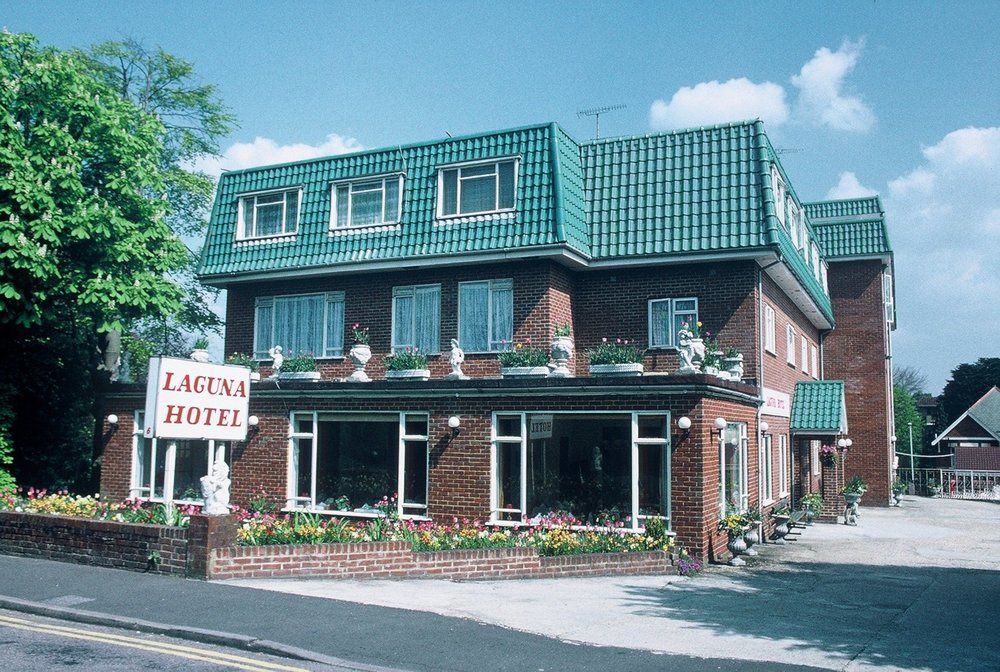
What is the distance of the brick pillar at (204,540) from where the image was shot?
12328 mm

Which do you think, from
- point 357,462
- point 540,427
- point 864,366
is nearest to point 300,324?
point 357,462

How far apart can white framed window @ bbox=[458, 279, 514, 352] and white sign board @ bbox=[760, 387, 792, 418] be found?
6.04 m

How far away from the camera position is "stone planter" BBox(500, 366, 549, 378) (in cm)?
1674

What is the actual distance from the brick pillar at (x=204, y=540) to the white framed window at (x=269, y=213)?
11121mm

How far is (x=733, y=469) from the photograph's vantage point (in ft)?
58.9

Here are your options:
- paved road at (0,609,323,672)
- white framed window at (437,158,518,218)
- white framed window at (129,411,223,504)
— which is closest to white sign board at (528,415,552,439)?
white framed window at (437,158,518,218)

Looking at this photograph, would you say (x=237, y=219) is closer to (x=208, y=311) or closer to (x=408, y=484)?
(x=208, y=311)

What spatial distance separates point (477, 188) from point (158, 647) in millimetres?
13581

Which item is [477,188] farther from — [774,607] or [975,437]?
[975,437]

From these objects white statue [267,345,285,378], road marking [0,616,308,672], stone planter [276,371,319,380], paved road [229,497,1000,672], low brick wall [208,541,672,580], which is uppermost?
white statue [267,345,285,378]

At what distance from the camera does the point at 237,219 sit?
23.0 m

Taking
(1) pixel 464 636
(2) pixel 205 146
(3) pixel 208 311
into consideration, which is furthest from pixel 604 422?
(2) pixel 205 146

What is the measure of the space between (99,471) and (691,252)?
15.2 m

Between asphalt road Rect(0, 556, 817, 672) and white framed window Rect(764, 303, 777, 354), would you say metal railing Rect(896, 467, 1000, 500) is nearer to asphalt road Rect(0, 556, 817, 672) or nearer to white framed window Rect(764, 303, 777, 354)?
white framed window Rect(764, 303, 777, 354)
